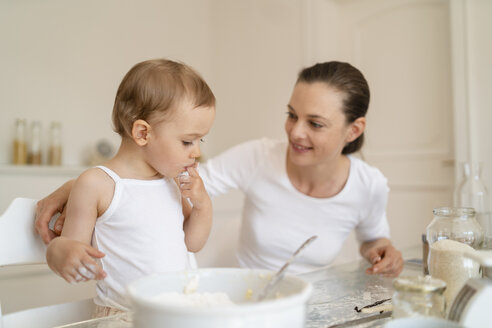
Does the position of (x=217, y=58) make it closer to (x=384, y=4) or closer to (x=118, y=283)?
(x=384, y=4)

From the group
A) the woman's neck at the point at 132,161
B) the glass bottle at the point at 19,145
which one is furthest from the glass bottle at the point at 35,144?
the woman's neck at the point at 132,161

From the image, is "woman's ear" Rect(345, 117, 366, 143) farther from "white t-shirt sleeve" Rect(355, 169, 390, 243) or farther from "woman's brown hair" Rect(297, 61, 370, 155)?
"white t-shirt sleeve" Rect(355, 169, 390, 243)

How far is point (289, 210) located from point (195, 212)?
55 cm

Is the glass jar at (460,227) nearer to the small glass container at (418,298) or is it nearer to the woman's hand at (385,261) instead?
the small glass container at (418,298)

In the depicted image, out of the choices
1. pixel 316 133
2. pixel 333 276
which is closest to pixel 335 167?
pixel 316 133

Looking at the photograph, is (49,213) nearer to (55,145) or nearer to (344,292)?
(344,292)

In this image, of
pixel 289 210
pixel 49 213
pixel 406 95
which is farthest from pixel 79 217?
pixel 406 95

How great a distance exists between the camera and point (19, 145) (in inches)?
107

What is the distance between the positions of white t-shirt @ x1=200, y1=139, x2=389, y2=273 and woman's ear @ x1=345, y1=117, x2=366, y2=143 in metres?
0.09

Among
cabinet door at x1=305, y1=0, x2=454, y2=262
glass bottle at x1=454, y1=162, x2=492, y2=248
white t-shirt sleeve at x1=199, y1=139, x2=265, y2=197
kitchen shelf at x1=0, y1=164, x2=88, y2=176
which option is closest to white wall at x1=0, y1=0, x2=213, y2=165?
kitchen shelf at x1=0, y1=164, x2=88, y2=176

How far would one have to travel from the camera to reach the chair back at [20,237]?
3.01 feet

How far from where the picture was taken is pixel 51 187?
251cm

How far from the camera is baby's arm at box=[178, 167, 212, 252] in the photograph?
3.35 ft

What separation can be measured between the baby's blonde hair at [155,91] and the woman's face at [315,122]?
532 mm
